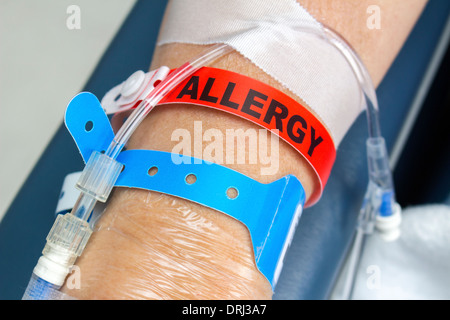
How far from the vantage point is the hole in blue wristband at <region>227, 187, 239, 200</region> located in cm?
60

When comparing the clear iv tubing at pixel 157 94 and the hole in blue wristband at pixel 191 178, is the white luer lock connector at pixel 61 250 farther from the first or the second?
the hole in blue wristband at pixel 191 178

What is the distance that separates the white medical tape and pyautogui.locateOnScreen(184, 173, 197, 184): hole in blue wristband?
21cm

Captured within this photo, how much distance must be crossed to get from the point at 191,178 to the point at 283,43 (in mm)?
271

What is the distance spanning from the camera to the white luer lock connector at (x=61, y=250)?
58cm

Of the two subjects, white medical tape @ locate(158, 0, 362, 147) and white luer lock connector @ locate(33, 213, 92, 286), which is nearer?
white luer lock connector @ locate(33, 213, 92, 286)

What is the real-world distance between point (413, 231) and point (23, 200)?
3.13 feet

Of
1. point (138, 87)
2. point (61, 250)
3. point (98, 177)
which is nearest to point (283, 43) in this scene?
point (138, 87)

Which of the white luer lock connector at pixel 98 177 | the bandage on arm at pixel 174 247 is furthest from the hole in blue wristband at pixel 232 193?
the white luer lock connector at pixel 98 177

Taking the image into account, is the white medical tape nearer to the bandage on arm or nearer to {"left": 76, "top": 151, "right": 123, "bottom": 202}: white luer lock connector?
the bandage on arm

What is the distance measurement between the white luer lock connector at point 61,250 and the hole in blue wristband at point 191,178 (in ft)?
0.53

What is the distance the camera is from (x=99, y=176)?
612 millimetres

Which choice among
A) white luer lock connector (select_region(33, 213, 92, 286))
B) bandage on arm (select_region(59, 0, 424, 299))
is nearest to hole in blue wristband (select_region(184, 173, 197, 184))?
bandage on arm (select_region(59, 0, 424, 299))
